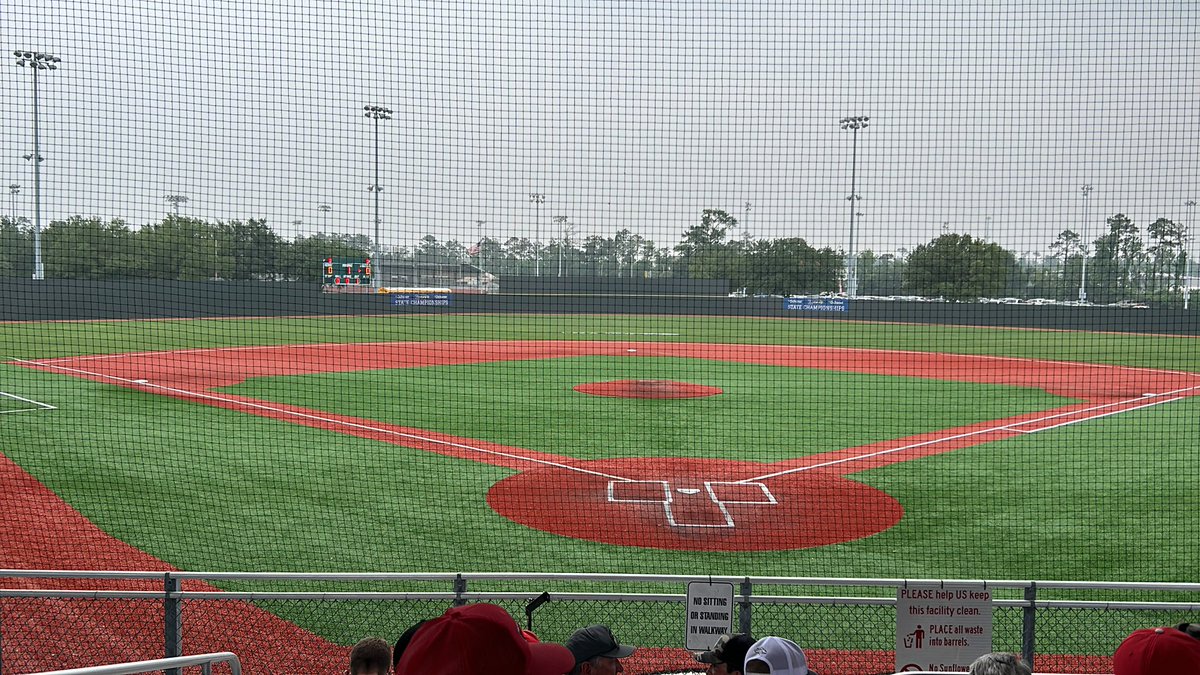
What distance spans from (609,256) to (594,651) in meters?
32.0

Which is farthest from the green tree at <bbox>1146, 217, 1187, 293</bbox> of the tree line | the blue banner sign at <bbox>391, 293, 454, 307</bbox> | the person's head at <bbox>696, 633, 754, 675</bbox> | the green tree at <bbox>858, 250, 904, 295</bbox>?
the person's head at <bbox>696, 633, 754, 675</bbox>

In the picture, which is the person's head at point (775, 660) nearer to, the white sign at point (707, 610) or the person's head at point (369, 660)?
the person's head at point (369, 660)

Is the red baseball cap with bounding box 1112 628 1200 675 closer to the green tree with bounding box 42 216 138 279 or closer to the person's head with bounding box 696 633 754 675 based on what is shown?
the person's head with bounding box 696 633 754 675

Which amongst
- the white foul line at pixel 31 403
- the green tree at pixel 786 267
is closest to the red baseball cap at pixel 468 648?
the white foul line at pixel 31 403

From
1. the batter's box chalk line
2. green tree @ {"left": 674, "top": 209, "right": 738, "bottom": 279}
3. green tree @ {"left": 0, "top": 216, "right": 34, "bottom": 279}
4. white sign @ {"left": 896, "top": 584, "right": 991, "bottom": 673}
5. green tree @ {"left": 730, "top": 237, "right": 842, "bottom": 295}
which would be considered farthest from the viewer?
green tree @ {"left": 0, "top": 216, "right": 34, "bottom": 279}

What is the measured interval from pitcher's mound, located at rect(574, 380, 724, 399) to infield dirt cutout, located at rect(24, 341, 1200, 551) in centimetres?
4

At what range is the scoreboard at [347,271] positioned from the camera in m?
31.8

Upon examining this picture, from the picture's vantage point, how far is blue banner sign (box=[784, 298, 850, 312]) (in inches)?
1478

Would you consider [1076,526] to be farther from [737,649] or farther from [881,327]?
[881,327]

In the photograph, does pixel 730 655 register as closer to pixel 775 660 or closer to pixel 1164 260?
pixel 775 660

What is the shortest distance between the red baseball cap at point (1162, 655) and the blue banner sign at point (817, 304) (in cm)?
3540

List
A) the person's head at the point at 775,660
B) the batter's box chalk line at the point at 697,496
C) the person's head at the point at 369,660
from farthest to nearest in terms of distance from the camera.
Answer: the batter's box chalk line at the point at 697,496 → the person's head at the point at 369,660 → the person's head at the point at 775,660

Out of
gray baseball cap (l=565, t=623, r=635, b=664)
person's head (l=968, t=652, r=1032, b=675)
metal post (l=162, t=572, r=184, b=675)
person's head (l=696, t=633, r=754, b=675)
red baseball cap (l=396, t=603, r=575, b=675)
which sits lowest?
metal post (l=162, t=572, r=184, b=675)

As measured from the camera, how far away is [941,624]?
12.8 ft
